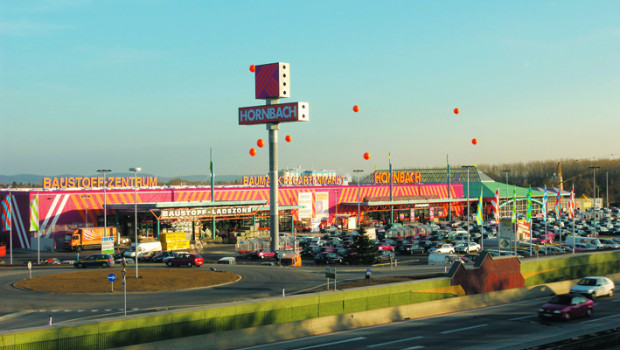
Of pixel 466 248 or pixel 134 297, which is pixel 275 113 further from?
pixel 134 297

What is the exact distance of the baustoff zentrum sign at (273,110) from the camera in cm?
7769

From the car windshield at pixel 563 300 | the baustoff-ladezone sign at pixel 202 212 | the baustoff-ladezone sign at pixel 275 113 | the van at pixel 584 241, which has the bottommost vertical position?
the van at pixel 584 241

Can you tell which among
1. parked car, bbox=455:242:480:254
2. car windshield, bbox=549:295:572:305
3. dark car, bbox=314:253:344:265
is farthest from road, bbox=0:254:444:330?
parked car, bbox=455:242:480:254

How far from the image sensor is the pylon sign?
3049 inches

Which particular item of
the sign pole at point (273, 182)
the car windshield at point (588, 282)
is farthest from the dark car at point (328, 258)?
the car windshield at point (588, 282)

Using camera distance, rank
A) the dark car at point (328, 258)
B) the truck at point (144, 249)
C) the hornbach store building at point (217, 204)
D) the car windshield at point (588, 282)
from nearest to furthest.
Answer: the car windshield at point (588, 282)
the dark car at point (328, 258)
the truck at point (144, 249)
the hornbach store building at point (217, 204)

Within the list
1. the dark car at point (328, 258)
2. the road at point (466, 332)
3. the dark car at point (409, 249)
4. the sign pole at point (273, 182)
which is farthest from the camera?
the sign pole at point (273, 182)

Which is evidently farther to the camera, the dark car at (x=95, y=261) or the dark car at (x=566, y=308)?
the dark car at (x=95, y=261)

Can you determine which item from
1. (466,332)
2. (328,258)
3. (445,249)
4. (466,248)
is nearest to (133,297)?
(466,332)

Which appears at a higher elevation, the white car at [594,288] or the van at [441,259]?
the white car at [594,288]

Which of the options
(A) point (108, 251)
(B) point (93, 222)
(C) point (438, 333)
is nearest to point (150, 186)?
(B) point (93, 222)

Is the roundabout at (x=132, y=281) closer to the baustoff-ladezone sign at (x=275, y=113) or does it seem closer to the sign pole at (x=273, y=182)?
the sign pole at (x=273, y=182)

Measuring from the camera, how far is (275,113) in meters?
78.7

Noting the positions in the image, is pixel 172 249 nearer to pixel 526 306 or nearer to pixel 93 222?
pixel 93 222
